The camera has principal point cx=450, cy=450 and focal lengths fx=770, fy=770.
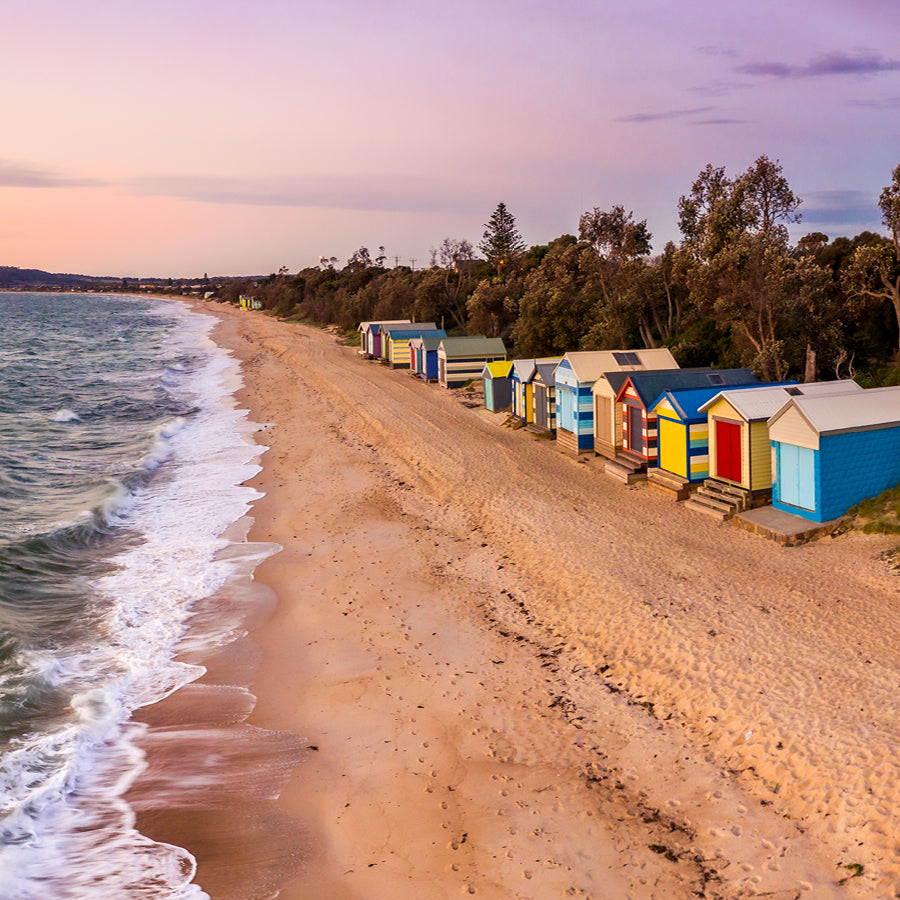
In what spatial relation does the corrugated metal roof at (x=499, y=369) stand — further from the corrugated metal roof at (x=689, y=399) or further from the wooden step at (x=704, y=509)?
the wooden step at (x=704, y=509)

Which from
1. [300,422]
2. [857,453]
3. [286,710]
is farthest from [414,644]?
[300,422]

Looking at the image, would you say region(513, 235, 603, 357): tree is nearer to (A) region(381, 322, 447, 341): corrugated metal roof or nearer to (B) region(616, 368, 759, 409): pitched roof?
(A) region(381, 322, 447, 341): corrugated metal roof

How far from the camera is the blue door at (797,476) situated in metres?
16.2

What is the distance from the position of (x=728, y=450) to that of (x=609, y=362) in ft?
22.0

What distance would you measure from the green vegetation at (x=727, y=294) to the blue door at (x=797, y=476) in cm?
779

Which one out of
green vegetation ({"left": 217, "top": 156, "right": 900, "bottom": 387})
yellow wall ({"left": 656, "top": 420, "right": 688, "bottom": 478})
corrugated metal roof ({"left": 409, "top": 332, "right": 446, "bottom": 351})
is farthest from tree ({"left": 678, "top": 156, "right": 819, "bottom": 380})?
→ corrugated metal roof ({"left": 409, "top": 332, "right": 446, "bottom": 351})

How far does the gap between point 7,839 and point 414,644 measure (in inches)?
248

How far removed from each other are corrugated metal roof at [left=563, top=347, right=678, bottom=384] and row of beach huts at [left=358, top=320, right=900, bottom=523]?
0.12 feet

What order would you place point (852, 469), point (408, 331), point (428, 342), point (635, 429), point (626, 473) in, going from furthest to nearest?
point (408, 331) < point (428, 342) < point (635, 429) < point (626, 473) < point (852, 469)

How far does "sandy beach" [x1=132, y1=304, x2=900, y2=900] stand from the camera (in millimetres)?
8117

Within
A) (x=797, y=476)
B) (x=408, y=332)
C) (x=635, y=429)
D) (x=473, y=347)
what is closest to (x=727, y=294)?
(x=635, y=429)

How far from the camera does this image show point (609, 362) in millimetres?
24188

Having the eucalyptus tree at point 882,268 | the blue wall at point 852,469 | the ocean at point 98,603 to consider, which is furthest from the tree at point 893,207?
the ocean at point 98,603

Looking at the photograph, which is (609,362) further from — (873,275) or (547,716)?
(547,716)
